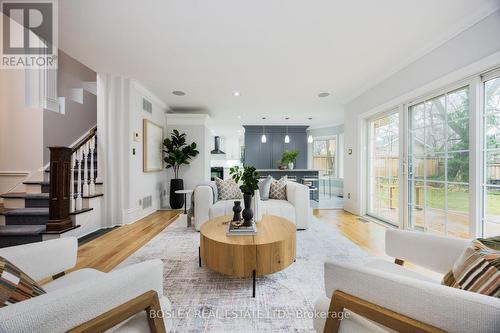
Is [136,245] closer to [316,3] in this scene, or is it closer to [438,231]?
[316,3]

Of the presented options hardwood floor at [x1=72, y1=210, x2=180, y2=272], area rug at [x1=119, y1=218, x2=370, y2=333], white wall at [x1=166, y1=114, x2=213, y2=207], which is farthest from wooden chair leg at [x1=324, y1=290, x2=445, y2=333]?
white wall at [x1=166, y1=114, x2=213, y2=207]

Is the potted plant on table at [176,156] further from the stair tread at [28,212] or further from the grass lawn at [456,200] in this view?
the grass lawn at [456,200]

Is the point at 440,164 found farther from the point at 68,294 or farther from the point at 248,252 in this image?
the point at 68,294

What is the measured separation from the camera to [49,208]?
2576 mm

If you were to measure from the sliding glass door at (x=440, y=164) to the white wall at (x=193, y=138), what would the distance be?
426cm

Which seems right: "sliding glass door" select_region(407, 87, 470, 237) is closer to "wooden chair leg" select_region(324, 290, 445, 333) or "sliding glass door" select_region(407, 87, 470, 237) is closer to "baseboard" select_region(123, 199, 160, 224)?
"wooden chair leg" select_region(324, 290, 445, 333)

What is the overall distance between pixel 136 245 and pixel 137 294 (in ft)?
6.98

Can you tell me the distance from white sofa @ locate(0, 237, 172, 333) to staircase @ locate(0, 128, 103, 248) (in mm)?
1972

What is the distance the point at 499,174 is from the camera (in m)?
1.95

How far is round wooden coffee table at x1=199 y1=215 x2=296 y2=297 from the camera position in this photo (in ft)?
5.27

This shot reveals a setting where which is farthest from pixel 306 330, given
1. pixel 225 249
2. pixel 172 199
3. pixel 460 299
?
pixel 172 199

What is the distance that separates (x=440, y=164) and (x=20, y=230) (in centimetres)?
535

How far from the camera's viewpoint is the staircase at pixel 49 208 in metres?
2.54

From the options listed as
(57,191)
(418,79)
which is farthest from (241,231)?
(418,79)
